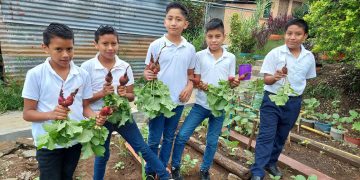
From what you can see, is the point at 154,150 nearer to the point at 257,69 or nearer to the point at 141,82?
the point at 141,82

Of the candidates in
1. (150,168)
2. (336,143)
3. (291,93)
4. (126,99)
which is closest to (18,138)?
(150,168)

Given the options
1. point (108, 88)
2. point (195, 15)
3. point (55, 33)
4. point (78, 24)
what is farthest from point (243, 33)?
point (55, 33)

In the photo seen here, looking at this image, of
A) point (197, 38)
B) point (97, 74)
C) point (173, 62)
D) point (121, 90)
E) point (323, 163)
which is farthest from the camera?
point (197, 38)

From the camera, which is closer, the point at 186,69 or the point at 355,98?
the point at 186,69

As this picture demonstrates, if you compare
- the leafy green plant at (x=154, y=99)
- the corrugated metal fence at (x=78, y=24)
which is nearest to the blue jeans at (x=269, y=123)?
the leafy green plant at (x=154, y=99)

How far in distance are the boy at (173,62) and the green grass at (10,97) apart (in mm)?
4011

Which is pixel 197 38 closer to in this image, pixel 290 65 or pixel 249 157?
pixel 249 157

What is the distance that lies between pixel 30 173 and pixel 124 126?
1.74m

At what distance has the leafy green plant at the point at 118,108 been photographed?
2.75 m

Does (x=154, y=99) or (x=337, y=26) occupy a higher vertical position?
(x=337, y=26)

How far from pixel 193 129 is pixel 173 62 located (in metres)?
0.83

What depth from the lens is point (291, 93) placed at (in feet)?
11.4

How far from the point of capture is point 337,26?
19.2 feet

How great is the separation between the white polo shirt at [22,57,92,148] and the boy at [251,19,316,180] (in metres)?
2.16
